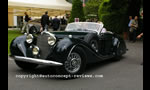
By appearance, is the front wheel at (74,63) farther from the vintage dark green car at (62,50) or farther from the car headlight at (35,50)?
the car headlight at (35,50)

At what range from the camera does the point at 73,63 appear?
4.91m

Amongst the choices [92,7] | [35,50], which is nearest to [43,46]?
[35,50]

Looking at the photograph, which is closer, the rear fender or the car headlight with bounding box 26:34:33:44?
the rear fender

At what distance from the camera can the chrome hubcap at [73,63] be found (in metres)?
4.84

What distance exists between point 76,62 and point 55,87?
99 centimetres

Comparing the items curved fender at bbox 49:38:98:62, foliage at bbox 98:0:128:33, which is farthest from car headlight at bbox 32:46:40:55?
foliage at bbox 98:0:128:33

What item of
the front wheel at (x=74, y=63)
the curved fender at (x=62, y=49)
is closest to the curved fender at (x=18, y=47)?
the curved fender at (x=62, y=49)

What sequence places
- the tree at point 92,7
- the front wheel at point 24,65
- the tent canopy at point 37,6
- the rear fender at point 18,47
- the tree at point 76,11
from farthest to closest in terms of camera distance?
the tree at point 92,7, the tree at point 76,11, the tent canopy at point 37,6, the front wheel at point 24,65, the rear fender at point 18,47

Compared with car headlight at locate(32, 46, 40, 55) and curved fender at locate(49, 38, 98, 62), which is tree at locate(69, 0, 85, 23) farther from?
curved fender at locate(49, 38, 98, 62)

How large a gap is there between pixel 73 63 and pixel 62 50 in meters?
0.50

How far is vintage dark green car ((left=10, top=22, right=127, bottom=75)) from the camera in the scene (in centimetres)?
468

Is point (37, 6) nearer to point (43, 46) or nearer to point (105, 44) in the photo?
point (105, 44)

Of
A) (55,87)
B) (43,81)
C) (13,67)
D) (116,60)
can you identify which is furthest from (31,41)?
(116,60)

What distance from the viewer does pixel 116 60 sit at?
7.30m
